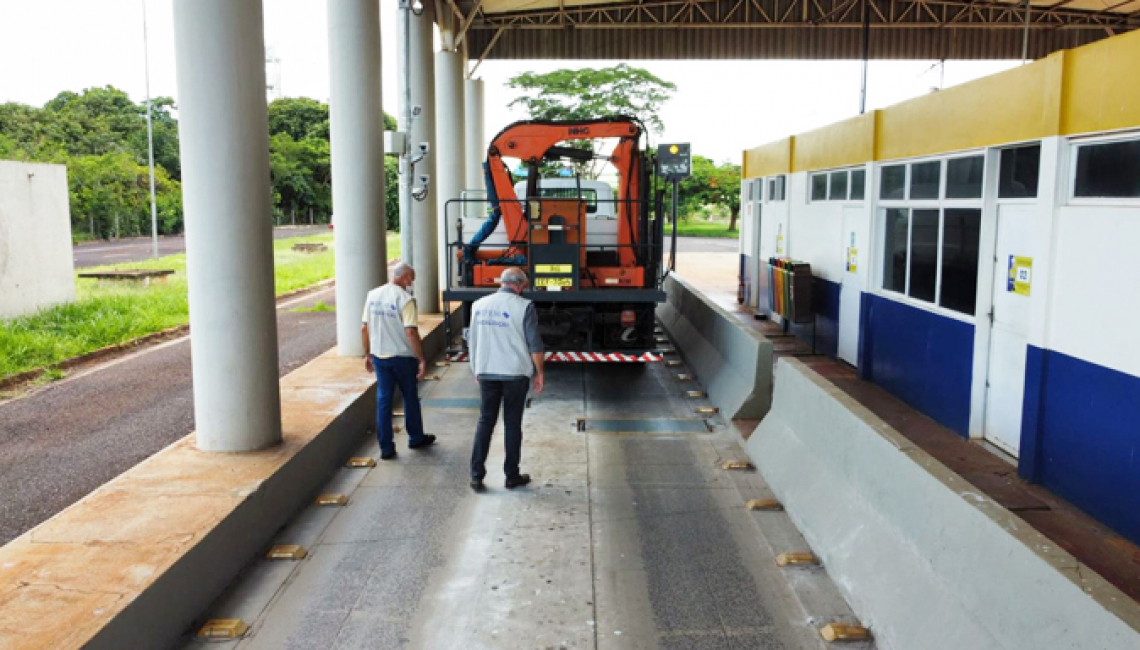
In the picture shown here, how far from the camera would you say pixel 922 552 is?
4773mm

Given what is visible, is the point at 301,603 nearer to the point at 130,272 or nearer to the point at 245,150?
the point at 245,150

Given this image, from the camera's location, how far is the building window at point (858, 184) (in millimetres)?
12584

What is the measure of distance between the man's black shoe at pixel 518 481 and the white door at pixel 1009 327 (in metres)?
4.43

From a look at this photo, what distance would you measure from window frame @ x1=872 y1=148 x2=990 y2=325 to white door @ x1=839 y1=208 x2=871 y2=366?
10.7 inches

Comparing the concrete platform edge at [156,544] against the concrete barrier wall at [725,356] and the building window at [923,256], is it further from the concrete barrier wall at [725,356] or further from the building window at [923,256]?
the building window at [923,256]

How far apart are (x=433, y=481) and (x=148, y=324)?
34.0ft

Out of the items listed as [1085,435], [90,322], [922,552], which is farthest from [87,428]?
[1085,435]

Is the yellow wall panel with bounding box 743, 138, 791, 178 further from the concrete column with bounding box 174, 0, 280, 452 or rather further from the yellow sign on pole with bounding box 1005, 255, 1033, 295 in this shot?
the concrete column with bounding box 174, 0, 280, 452

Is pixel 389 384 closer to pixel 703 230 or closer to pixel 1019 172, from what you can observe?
pixel 1019 172

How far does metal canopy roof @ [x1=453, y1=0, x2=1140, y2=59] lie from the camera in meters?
21.9

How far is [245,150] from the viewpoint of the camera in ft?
22.6

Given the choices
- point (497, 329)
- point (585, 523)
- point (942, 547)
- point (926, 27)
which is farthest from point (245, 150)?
point (926, 27)

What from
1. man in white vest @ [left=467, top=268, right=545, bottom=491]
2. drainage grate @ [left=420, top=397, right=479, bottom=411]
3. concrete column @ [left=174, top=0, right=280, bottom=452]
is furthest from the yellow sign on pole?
concrete column @ [left=174, top=0, right=280, bottom=452]

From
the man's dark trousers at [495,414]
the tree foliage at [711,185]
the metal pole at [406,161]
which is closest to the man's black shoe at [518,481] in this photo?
the man's dark trousers at [495,414]
